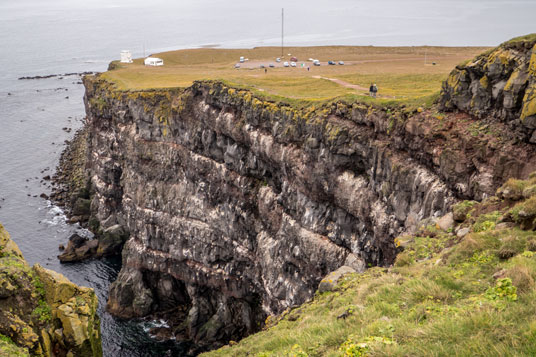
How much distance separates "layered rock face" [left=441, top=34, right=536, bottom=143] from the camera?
28.5m

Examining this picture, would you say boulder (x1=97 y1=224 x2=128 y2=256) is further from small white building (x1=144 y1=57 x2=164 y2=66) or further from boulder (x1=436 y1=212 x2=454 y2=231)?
boulder (x1=436 y1=212 x2=454 y2=231)

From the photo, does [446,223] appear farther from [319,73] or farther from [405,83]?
[319,73]

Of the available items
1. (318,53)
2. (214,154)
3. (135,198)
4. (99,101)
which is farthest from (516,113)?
(318,53)

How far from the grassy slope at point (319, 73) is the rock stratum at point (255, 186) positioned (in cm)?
437

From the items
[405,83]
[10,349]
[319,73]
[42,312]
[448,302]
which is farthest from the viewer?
[319,73]

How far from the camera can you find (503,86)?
101ft

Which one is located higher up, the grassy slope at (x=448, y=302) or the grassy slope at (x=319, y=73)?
the grassy slope at (x=319, y=73)

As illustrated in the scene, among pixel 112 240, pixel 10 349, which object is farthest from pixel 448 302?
pixel 112 240

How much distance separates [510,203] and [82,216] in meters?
88.4

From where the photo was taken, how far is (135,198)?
72188mm

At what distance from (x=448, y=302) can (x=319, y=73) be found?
64166 mm

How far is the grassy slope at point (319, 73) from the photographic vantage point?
53.5 metres

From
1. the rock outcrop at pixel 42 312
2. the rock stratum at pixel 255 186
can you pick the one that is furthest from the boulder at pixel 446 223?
the rock outcrop at pixel 42 312

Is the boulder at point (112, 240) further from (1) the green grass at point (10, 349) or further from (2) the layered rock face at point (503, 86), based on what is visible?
(2) the layered rock face at point (503, 86)
